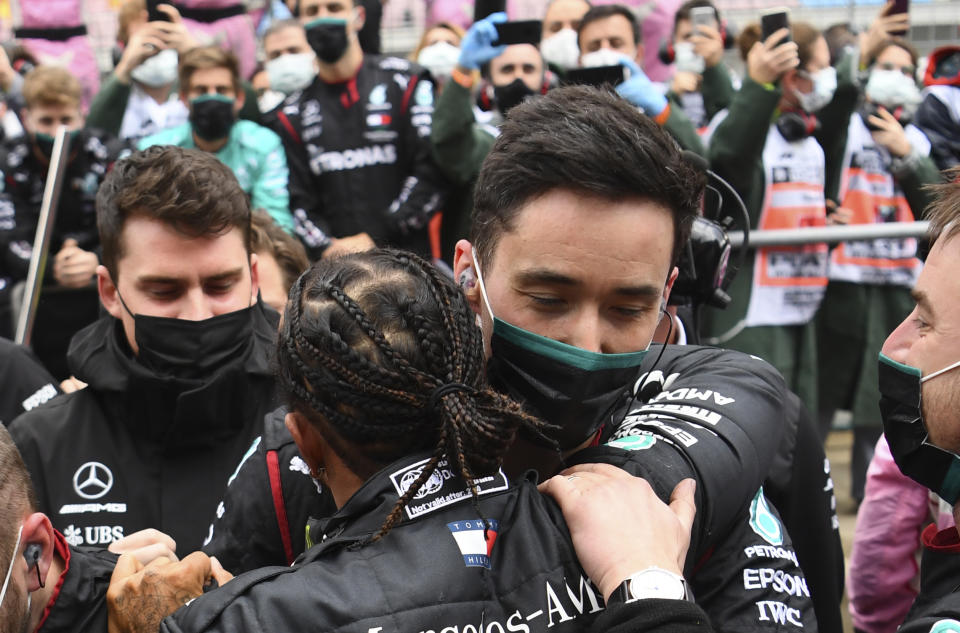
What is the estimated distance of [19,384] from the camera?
3.59 meters

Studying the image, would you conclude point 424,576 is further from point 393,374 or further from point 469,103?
point 469,103

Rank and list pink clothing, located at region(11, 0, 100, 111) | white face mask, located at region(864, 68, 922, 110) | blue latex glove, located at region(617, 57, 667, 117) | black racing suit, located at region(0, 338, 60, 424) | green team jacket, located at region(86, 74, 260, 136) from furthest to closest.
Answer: pink clothing, located at region(11, 0, 100, 111), white face mask, located at region(864, 68, 922, 110), green team jacket, located at region(86, 74, 260, 136), blue latex glove, located at region(617, 57, 667, 117), black racing suit, located at region(0, 338, 60, 424)

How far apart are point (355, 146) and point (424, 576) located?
438 centimetres

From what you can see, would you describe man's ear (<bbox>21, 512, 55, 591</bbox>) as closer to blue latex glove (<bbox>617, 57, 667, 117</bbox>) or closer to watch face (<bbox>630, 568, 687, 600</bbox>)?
watch face (<bbox>630, 568, 687, 600</bbox>)

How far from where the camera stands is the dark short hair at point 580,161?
7.03ft

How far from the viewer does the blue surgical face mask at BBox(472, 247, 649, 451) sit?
2143mm

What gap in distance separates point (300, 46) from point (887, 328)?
368 cm

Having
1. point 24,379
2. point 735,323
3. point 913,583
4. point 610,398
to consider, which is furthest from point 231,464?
point 735,323

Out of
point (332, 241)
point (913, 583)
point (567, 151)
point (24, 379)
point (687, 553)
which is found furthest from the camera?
point (332, 241)

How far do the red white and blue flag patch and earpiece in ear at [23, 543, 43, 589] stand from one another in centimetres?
74

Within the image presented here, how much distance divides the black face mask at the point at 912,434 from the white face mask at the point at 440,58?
4.96 m

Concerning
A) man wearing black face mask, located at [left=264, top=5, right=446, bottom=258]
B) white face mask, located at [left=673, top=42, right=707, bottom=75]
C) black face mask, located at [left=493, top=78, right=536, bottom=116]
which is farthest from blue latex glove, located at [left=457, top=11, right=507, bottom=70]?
white face mask, located at [left=673, top=42, right=707, bottom=75]

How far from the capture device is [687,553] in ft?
6.63

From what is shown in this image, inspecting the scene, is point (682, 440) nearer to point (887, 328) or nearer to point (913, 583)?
point (913, 583)
